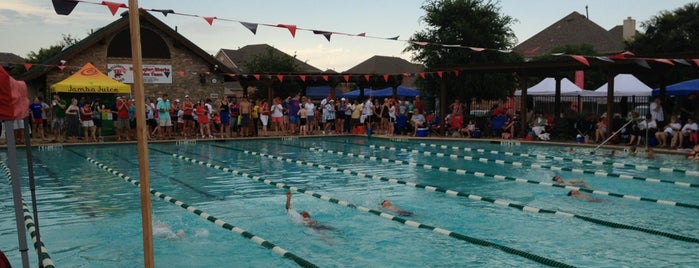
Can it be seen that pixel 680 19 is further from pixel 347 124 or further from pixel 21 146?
pixel 21 146

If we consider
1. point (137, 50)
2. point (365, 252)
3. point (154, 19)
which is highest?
point (154, 19)

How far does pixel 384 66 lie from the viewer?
218ft

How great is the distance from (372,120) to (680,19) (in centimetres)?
1873

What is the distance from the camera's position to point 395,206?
9.97 meters

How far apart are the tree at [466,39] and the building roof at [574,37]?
61.8 ft

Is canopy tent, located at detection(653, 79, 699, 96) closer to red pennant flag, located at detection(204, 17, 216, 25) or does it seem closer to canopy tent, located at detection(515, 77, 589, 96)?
canopy tent, located at detection(515, 77, 589, 96)

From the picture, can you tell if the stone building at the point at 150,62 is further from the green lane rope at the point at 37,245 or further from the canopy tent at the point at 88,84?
the green lane rope at the point at 37,245

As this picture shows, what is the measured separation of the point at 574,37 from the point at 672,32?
18.3 m

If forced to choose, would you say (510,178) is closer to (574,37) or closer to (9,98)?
(9,98)

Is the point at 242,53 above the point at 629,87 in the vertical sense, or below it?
above

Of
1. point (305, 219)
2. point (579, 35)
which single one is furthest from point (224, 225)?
point (579, 35)

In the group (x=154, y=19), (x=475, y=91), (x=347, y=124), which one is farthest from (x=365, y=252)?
(x=475, y=91)

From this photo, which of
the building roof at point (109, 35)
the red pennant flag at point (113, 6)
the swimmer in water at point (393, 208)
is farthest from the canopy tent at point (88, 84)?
the swimmer in water at point (393, 208)

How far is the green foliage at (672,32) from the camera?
34.0m
